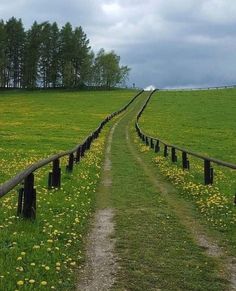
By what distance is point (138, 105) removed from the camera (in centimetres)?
8662

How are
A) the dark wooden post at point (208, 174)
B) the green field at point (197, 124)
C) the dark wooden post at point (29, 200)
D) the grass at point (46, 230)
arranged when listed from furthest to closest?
the green field at point (197, 124) → the dark wooden post at point (208, 174) → the dark wooden post at point (29, 200) → the grass at point (46, 230)

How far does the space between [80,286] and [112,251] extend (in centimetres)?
188

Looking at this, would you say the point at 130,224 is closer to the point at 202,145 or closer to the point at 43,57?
the point at 202,145

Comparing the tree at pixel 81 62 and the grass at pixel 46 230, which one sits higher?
the tree at pixel 81 62

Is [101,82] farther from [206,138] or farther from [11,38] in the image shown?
[206,138]

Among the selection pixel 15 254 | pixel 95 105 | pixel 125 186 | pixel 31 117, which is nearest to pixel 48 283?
pixel 15 254

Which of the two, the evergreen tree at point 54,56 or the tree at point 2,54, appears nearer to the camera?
the tree at point 2,54

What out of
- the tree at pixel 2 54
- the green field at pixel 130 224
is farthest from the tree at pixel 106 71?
the green field at pixel 130 224

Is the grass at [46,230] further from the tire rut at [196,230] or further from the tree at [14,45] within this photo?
the tree at [14,45]

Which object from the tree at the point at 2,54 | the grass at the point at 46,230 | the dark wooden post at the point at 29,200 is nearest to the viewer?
the grass at the point at 46,230

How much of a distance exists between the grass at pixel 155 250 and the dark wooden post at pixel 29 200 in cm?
189

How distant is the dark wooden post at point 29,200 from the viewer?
34.0ft

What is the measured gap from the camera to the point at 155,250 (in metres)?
9.05

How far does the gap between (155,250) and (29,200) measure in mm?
3047
